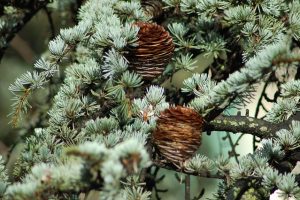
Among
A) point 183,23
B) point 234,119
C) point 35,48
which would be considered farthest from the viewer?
point 35,48

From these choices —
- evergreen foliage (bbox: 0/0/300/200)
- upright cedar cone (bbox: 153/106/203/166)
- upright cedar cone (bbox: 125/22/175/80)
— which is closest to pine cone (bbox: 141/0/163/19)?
evergreen foliage (bbox: 0/0/300/200)

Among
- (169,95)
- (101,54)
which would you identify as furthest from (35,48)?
(101,54)

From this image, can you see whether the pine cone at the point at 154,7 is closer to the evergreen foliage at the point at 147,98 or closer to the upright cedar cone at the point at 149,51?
the evergreen foliage at the point at 147,98

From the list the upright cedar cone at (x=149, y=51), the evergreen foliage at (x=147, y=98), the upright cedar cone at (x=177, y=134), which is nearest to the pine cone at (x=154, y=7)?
the evergreen foliage at (x=147, y=98)

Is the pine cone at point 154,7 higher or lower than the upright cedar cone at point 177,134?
higher

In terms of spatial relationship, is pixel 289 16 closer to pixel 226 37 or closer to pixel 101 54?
pixel 226 37

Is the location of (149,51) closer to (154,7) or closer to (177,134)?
(177,134)

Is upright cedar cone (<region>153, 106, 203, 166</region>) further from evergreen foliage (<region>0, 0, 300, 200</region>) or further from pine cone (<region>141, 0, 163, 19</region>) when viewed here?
pine cone (<region>141, 0, 163, 19</region>)
